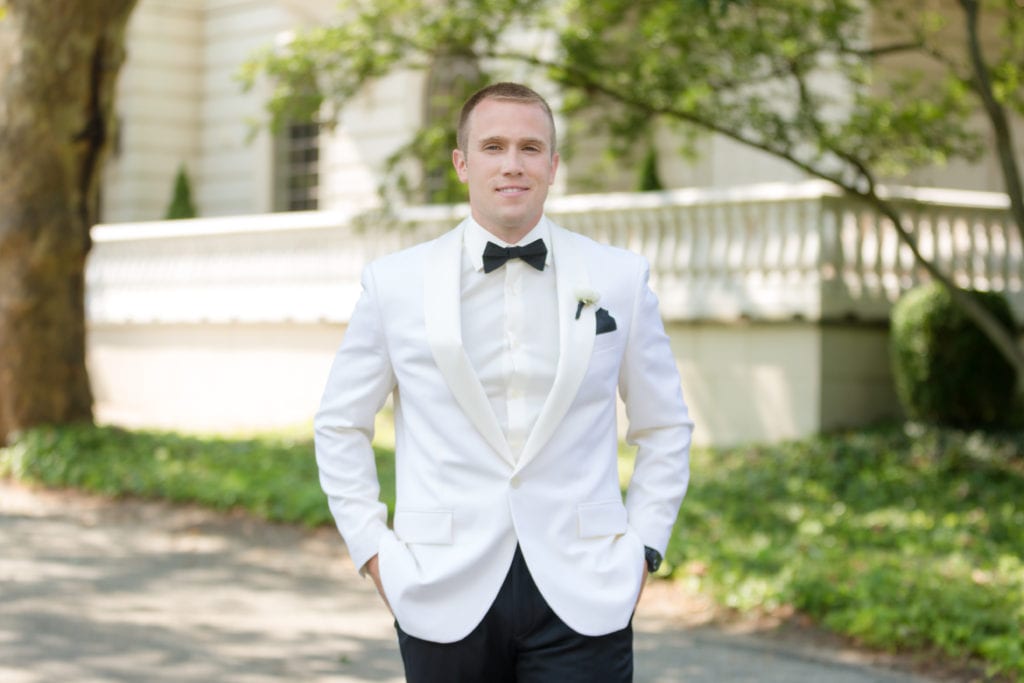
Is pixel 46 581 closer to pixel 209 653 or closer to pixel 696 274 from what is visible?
pixel 209 653

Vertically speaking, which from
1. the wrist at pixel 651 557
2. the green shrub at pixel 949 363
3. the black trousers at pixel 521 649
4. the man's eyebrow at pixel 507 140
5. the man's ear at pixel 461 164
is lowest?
the green shrub at pixel 949 363

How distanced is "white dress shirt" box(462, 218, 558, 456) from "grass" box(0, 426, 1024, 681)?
4.11m

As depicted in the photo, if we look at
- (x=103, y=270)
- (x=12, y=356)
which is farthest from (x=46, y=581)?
(x=103, y=270)

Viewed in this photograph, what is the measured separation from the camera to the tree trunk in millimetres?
12883

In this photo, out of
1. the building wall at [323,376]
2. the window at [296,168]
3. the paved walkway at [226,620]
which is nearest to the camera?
the paved walkway at [226,620]

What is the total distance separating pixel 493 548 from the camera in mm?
3340

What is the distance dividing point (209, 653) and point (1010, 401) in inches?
329

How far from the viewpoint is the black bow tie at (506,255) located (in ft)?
11.3

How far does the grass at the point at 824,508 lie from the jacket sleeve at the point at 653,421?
12.3ft

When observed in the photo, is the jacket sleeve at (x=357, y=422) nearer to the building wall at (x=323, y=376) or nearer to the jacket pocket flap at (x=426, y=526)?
the jacket pocket flap at (x=426, y=526)

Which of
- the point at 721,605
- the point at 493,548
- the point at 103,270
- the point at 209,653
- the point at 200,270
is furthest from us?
the point at 103,270

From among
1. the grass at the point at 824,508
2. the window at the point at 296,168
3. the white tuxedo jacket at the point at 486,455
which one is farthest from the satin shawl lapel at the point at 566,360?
the window at the point at 296,168

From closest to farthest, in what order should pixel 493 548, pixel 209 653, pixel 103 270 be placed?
pixel 493 548 → pixel 209 653 → pixel 103 270

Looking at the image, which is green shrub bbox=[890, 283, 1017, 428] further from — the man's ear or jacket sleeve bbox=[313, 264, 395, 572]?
jacket sleeve bbox=[313, 264, 395, 572]
